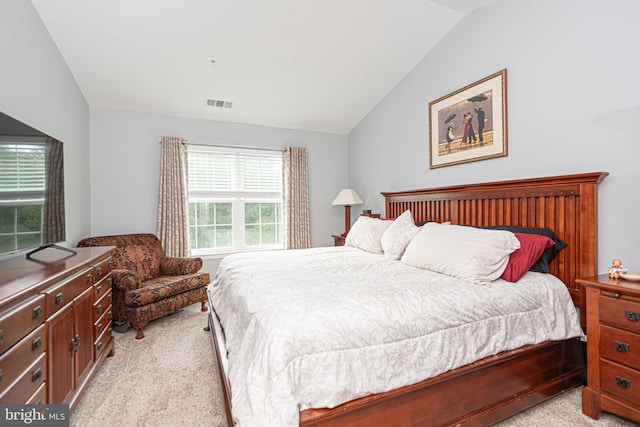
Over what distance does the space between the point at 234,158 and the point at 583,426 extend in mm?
4308

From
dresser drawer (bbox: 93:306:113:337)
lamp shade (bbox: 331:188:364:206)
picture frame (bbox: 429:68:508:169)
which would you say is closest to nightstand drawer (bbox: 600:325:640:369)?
picture frame (bbox: 429:68:508:169)

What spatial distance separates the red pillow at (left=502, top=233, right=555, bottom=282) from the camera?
72.3 inches

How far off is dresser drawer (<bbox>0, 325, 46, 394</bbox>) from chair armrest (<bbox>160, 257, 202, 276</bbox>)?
2.03 meters

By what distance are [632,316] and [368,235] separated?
1.99 meters

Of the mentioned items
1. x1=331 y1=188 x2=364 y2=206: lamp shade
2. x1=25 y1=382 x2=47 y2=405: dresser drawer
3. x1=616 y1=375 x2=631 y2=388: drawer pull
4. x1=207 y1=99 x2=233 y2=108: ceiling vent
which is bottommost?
x1=616 y1=375 x2=631 y2=388: drawer pull

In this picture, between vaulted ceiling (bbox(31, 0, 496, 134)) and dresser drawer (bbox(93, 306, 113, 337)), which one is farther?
vaulted ceiling (bbox(31, 0, 496, 134))

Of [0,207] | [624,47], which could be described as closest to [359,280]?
[0,207]

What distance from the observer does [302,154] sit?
4555mm

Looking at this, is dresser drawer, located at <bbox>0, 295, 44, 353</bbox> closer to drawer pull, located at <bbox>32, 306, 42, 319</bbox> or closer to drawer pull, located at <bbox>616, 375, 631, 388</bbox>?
drawer pull, located at <bbox>32, 306, 42, 319</bbox>

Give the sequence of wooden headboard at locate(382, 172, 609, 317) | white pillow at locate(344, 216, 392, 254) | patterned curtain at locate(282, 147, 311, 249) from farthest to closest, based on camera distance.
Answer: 1. patterned curtain at locate(282, 147, 311, 249)
2. white pillow at locate(344, 216, 392, 254)
3. wooden headboard at locate(382, 172, 609, 317)

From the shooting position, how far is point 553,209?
2088 millimetres

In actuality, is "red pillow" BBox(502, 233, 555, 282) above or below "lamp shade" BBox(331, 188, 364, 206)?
below

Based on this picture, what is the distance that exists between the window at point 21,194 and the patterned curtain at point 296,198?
2941 millimetres

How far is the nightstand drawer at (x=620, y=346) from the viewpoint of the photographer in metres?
1.45
